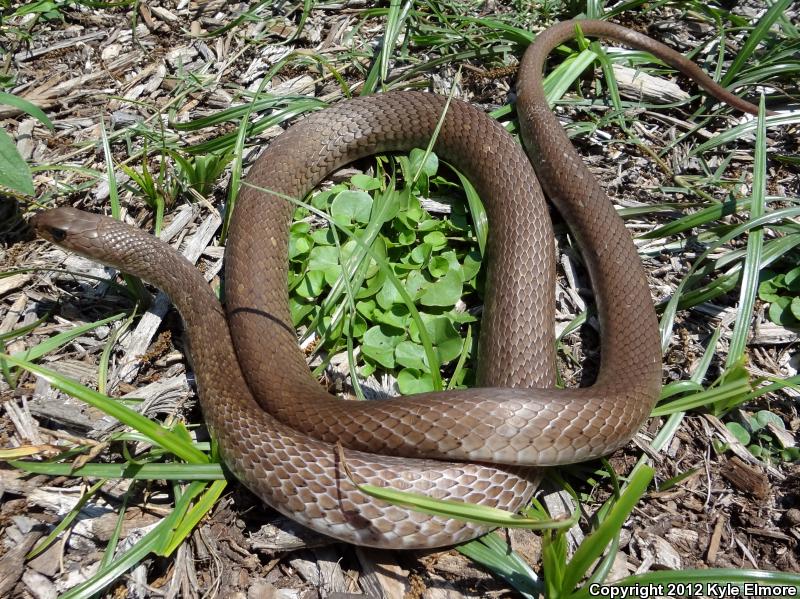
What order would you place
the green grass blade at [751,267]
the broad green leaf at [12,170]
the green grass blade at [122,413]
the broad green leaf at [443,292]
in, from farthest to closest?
the broad green leaf at [12,170] < the broad green leaf at [443,292] < the green grass blade at [751,267] < the green grass blade at [122,413]

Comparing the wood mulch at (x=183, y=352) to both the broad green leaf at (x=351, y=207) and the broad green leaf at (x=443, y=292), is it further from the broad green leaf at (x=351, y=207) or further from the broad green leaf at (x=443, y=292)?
the broad green leaf at (x=351, y=207)

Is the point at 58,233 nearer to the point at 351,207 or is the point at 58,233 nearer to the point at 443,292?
the point at 351,207

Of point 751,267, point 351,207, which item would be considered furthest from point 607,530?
point 351,207

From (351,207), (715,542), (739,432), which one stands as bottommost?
(715,542)

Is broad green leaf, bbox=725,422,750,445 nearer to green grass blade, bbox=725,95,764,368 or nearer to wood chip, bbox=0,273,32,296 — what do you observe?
green grass blade, bbox=725,95,764,368

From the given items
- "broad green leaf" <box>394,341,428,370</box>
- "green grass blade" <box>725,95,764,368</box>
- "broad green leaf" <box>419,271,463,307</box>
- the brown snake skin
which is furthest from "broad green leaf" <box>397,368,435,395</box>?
"green grass blade" <box>725,95,764,368</box>

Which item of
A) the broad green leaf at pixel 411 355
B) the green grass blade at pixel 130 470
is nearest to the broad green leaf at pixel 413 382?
the broad green leaf at pixel 411 355

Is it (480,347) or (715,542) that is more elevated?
(480,347)
